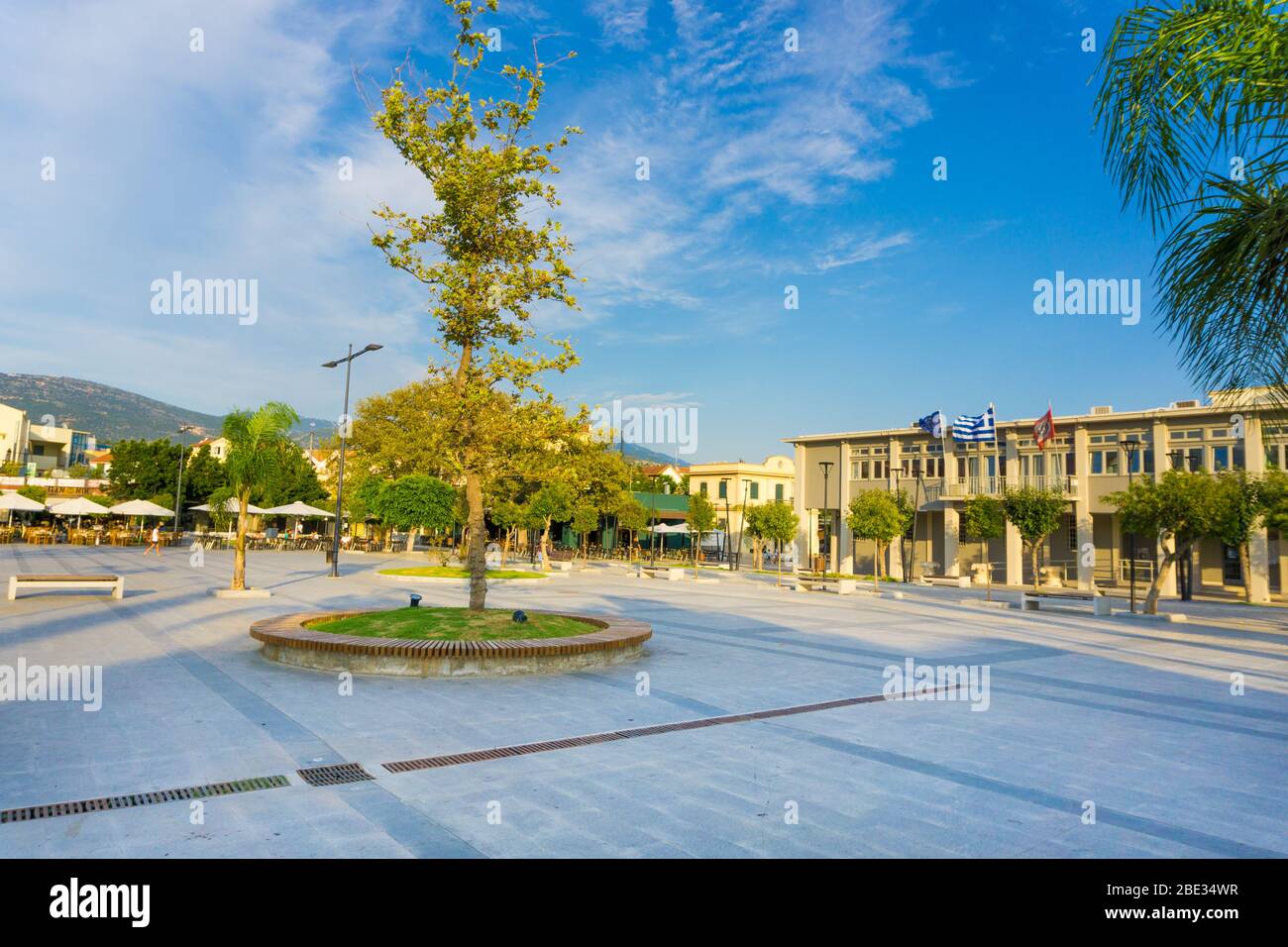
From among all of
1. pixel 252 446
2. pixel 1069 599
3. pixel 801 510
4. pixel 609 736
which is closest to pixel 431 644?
pixel 609 736

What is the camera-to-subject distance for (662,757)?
6199 mm

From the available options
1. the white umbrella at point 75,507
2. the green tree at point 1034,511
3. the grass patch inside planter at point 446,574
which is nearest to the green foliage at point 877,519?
the green tree at point 1034,511

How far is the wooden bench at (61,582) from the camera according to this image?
622 inches

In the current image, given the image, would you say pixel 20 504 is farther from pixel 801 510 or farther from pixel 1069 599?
pixel 1069 599

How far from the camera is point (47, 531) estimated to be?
145 ft

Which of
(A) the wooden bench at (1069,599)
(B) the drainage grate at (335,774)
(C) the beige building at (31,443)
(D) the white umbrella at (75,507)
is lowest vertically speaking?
(A) the wooden bench at (1069,599)

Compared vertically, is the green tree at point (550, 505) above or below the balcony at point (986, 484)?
below

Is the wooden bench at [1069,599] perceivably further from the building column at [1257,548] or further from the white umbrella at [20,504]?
the white umbrella at [20,504]

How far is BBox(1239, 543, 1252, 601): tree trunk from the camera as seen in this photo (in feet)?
110

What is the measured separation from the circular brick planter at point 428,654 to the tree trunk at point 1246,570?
35.4 meters
